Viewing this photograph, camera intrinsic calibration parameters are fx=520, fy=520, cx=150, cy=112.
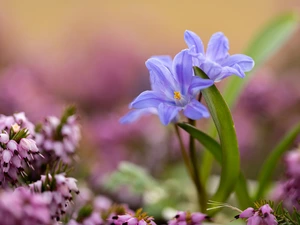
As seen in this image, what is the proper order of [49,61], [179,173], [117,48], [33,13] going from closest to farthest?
[179,173]
[117,48]
[49,61]
[33,13]

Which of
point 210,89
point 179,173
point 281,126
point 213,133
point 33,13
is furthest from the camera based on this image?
point 33,13

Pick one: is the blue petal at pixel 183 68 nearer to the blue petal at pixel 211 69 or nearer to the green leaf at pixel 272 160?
the blue petal at pixel 211 69

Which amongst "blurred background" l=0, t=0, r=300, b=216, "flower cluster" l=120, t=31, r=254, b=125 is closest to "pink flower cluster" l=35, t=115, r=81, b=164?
"flower cluster" l=120, t=31, r=254, b=125

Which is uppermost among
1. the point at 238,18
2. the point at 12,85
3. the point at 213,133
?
the point at 238,18

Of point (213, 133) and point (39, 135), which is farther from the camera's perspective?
point (213, 133)

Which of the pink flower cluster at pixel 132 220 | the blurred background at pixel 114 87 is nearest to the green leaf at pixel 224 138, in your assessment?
the pink flower cluster at pixel 132 220

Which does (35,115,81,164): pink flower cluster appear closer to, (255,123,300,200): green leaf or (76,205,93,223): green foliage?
(76,205,93,223): green foliage

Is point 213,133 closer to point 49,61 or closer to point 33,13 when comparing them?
point 49,61

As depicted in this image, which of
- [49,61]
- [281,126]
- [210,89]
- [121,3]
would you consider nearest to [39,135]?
[210,89]
